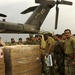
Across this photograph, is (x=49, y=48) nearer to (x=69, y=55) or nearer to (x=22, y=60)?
(x=69, y=55)

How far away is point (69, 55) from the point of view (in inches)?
327

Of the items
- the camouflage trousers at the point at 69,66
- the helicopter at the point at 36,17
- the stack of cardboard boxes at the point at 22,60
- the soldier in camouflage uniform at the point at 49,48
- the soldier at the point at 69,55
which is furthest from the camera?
the helicopter at the point at 36,17

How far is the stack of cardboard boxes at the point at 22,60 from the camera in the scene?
736cm

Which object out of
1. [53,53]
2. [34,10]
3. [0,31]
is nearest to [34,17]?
[34,10]

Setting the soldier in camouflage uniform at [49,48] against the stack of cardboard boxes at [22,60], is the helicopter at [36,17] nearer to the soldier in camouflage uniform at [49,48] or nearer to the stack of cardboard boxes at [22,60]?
the soldier in camouflage uniform at [49,48]

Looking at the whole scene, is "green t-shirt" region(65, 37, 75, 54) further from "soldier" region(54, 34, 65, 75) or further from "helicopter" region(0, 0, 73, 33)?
"helicopter" region(0, 0, 73, 33)

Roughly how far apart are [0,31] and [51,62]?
774 centimetres

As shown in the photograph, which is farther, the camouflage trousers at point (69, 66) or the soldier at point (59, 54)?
the soldier at point (59, 54)

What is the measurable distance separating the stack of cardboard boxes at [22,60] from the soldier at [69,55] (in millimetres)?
929

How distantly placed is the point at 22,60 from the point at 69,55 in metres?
1.46

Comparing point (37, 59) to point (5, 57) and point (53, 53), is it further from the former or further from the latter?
point (5, 57)

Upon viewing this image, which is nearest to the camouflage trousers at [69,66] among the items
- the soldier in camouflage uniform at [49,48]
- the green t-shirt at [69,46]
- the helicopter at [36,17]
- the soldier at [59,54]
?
the green t-shirt at [69,46]

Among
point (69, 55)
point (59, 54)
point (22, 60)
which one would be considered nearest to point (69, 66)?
point (69, 55)

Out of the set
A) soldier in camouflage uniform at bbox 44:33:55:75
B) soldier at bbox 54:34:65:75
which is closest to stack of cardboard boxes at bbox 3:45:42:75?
soldier in camouflage uniform at bbox 44:33:55:75
